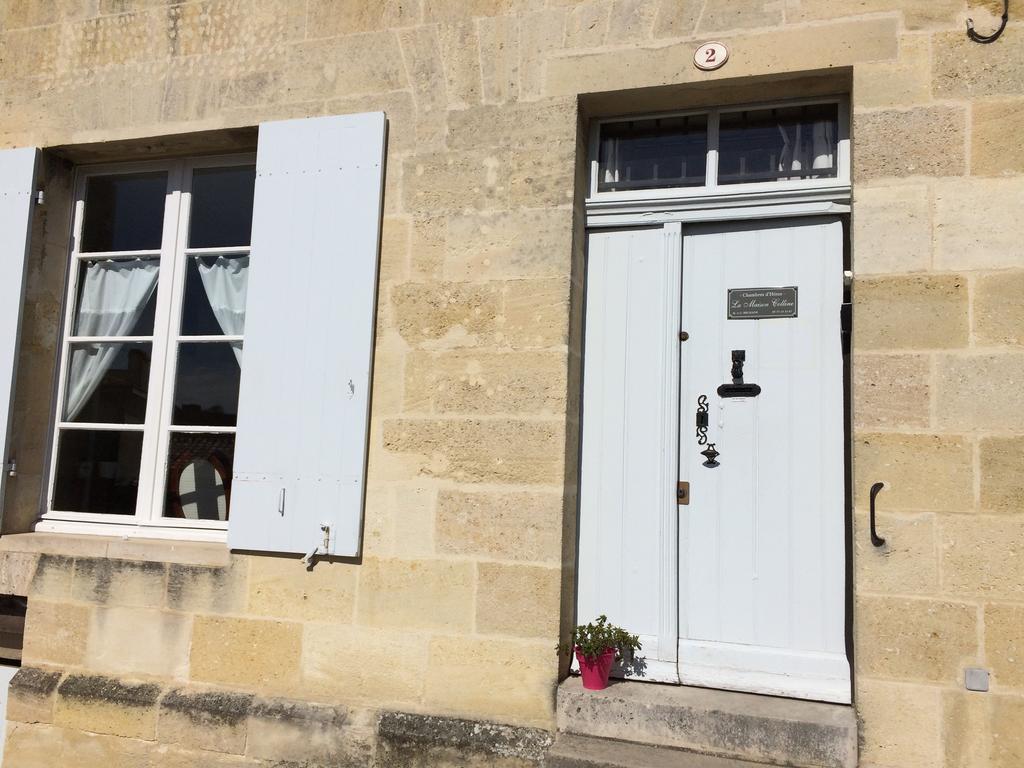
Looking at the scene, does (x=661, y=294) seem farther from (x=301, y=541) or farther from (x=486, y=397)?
(x=301, y=541)

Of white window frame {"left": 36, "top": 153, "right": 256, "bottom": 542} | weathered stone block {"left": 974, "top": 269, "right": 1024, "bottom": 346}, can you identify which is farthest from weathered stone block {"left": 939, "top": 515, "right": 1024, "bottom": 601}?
white window frame {"left": 36, "top": 153, "right": 256, "bottom": 542}

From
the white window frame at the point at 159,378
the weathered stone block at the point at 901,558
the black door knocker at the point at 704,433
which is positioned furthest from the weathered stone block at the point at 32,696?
the weathered stone block at the point at 901,558

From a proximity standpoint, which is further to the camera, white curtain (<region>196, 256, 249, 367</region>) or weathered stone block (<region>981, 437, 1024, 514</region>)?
white curtain (<region>196, 256, 249, 367</region>)

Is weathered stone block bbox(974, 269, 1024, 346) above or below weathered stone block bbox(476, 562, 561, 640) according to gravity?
above

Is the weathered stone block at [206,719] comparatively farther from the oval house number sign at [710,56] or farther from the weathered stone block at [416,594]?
the oval house number sign at [710,56]

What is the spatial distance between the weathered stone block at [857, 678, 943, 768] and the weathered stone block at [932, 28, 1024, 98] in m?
1.99

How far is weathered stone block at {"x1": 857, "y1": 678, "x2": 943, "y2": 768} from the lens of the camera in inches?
104

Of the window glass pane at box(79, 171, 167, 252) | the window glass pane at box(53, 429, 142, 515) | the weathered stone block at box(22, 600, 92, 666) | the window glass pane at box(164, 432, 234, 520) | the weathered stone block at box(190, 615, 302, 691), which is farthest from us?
the window glass pane at box(79, 171, 167, 252)

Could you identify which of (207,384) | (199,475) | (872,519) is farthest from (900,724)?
(207,384)

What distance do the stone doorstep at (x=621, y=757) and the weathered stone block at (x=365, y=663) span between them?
0.60 meters

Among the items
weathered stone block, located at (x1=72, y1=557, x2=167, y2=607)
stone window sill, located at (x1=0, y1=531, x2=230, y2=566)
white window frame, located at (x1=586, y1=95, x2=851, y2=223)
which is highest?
white window frame, located at (x1=586, y1=95, x2=851, y2=223)

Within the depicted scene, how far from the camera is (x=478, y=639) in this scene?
3098 mm

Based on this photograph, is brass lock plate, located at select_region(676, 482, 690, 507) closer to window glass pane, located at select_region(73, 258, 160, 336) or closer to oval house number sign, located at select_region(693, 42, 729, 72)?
oval house number sign, located at select_region(693, 42, 729, 72)

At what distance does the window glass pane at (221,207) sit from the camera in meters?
3.82
